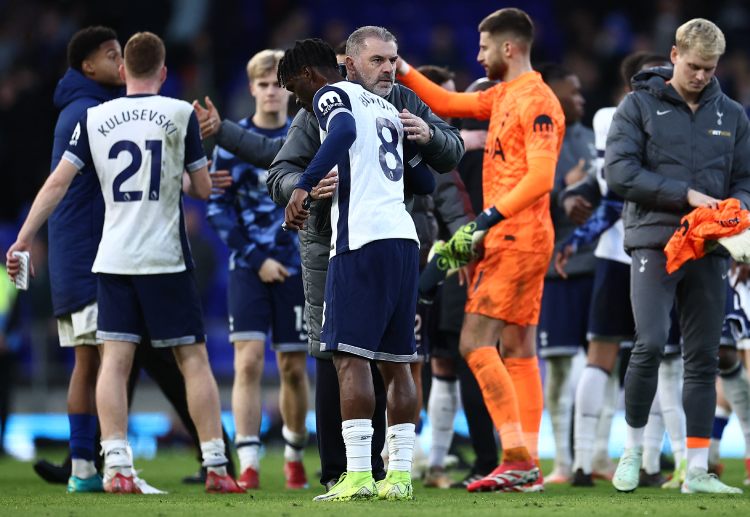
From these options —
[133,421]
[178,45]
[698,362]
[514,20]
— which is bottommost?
[133,421]

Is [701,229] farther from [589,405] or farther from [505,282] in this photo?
[589,405]

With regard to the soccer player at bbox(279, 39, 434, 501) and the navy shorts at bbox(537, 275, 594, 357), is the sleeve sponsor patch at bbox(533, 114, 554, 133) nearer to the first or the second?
the soccer player at bbox(279, 39, 434, 501)

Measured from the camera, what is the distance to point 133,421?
1390cm

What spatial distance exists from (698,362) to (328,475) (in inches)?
80.8

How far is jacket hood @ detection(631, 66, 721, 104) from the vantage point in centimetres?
708

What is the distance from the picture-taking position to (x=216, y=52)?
18.7 metres

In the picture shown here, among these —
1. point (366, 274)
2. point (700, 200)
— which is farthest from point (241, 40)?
point (366, 274)

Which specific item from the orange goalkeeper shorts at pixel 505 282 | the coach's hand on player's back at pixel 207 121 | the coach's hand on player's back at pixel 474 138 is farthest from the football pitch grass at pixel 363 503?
the coach's hand on player's back at pixel 474 138

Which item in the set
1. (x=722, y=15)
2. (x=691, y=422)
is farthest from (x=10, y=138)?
(x=691, y=422)

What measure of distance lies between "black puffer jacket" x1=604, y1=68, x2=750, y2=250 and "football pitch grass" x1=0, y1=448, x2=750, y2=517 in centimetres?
142

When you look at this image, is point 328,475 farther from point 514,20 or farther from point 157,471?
point 157,471

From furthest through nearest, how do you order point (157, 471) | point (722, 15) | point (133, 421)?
point (722, 15)
point (133, 421)
point (157, 471)

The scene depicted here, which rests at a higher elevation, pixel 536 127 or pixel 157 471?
pixel 536 127

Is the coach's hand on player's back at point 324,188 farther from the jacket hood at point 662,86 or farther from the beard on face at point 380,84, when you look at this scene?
the jacket hood at point 662,86
